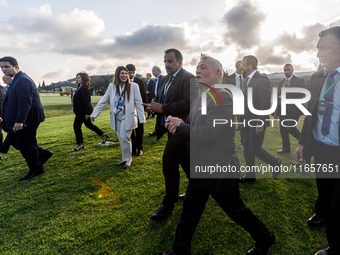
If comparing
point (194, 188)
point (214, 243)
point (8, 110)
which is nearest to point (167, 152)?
point (194, 188)

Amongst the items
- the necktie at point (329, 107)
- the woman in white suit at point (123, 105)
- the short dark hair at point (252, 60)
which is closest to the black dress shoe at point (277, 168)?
the short dark hair at point (252, 60)

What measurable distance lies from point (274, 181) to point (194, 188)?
2.63 m

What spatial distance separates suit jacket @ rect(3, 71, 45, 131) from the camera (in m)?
4.05

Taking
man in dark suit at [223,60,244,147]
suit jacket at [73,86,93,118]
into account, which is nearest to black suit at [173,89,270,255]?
suit jacket at [73,86,93,118]

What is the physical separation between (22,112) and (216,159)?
4119mm

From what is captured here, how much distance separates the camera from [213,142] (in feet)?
6.07

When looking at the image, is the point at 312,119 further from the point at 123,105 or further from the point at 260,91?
the point at 123,105

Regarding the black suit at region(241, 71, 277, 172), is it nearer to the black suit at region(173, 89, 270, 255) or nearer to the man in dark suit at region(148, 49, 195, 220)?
the man in dark suit at region(148, 49, 195, 220)

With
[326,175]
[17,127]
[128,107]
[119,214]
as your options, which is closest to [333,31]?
[326,175]

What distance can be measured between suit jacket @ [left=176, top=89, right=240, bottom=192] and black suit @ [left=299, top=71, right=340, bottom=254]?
892mm

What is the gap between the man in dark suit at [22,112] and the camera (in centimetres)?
407

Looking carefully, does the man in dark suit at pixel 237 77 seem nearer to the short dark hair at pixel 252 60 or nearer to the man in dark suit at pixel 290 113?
the man in dark suit at pixel 290 113

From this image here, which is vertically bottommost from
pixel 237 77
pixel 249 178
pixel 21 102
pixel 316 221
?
pixel 316 221

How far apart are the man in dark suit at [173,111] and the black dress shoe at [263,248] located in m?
1.14
